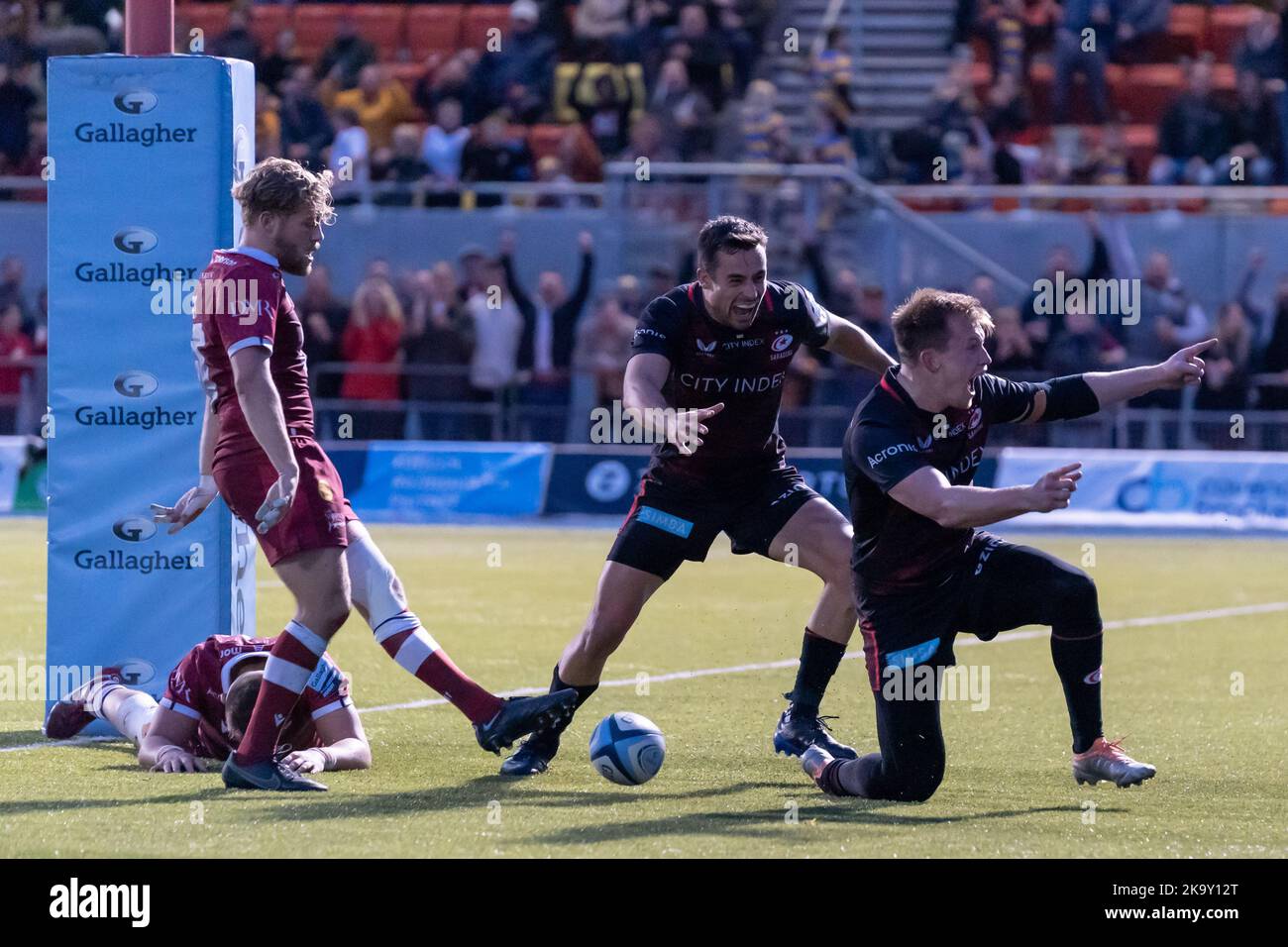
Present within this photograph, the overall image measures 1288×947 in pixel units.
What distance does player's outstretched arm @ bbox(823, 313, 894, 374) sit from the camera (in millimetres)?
8109

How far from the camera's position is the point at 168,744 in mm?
7676

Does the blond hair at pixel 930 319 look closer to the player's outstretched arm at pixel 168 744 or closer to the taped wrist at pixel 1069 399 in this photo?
the taped wrist at pixel 1069 399

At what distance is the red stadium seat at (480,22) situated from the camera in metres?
26.3

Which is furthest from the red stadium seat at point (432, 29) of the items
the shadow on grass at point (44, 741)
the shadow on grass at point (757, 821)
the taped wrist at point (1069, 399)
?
the shadow on grass at point (757, 821)

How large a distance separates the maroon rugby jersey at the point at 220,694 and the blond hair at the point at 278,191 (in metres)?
1.66

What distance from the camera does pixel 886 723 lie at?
7043 millimetres

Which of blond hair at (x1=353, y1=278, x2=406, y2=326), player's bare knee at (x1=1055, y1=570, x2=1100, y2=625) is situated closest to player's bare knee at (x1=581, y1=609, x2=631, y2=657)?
player's bare knee at (x1=1055, y1=570, x2=1100, y2=625)

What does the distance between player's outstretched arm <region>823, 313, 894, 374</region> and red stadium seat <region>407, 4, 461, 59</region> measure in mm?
19346

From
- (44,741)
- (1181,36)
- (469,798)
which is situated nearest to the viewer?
(469,798)

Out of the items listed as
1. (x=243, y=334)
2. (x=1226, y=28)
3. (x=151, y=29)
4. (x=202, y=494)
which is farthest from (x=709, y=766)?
(x=1226, y=28)

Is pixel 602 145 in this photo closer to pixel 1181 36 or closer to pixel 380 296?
pixel 380 296

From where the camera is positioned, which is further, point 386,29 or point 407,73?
point 386,29

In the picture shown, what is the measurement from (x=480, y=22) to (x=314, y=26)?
7.04ft
